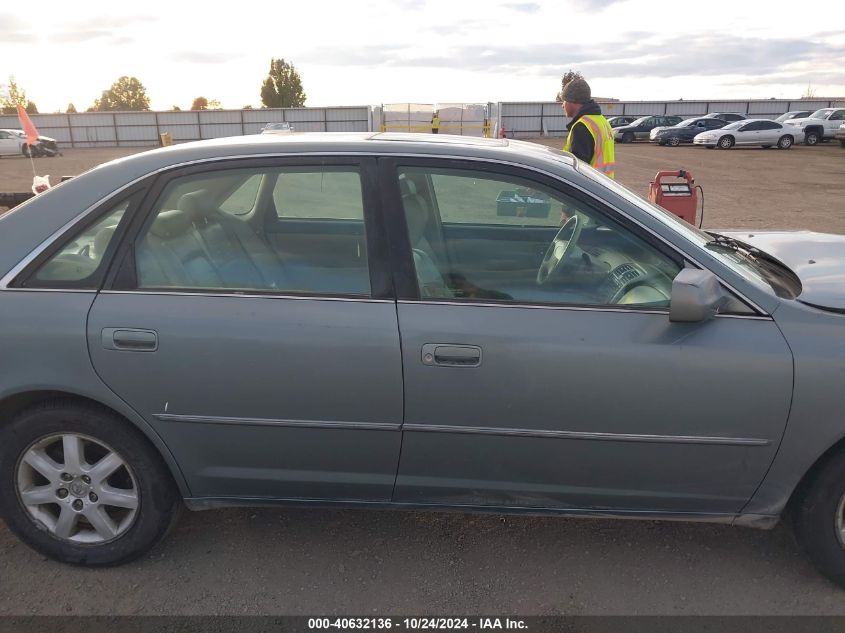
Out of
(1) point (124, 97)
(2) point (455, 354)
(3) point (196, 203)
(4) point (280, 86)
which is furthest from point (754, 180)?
(1) point (124, 97)

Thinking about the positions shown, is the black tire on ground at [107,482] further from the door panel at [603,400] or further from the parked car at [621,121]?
the parked car at [621,121]

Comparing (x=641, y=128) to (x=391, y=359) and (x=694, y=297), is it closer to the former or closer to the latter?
(x=694, y=297)

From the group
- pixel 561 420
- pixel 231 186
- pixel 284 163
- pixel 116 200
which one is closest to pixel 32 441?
pixel 116 200

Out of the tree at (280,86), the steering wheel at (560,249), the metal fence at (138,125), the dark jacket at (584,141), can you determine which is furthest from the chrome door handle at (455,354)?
the tree at (280,86)

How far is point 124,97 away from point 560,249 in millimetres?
113142

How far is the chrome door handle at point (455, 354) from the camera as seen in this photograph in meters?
2.42

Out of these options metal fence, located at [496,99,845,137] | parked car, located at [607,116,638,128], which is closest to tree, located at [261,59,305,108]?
metal fence, located at [496,99,845,137]

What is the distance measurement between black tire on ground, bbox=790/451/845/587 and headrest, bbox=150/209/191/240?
2.57 meters

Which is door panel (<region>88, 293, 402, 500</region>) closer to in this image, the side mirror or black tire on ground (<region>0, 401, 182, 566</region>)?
black tire on ground (<region>0, 401, 182, 566</region>)

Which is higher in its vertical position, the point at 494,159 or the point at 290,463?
the point at 494,159

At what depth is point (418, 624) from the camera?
→ 2467mm

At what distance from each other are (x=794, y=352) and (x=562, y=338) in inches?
31.0

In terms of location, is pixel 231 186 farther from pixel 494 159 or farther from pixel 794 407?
pixel 794 407

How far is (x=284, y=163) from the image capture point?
2664 millimetres
